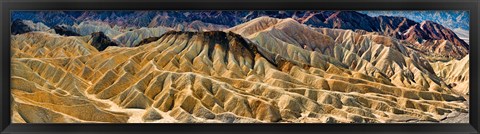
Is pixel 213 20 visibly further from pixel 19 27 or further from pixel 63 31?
pixel 19 27

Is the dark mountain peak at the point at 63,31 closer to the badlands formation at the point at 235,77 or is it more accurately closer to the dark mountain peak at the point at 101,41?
the badlands formation at the point at 235,77

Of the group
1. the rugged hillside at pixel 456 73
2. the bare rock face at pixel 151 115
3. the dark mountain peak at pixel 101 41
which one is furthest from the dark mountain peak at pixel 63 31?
the rugged hillside at pixel 456 73

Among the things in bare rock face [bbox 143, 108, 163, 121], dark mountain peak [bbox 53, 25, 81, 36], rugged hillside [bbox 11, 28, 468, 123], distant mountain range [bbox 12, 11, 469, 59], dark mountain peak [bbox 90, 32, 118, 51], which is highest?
distant mountain range [bbox 12, 11, 469, 59]

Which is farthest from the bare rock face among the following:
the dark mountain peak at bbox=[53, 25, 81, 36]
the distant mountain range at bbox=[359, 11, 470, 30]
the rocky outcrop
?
the distant mountain range at bbox=[359, 11, 470, 30]

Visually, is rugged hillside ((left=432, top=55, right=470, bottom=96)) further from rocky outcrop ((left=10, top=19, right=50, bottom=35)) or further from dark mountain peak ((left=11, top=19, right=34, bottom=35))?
dark mountain peak ((left=11, top=19, right=34, bottom=35))

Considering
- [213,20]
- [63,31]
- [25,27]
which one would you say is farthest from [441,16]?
[25,27]

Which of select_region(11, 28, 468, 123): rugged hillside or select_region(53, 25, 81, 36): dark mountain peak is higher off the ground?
select_region(53, 25, 81, 36): dark mountain peak

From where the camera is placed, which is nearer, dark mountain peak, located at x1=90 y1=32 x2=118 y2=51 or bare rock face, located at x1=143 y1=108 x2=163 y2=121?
bare rock face, located at x1=143 y1=108 x2=163 y2=121

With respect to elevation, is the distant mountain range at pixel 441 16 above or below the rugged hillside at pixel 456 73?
above
